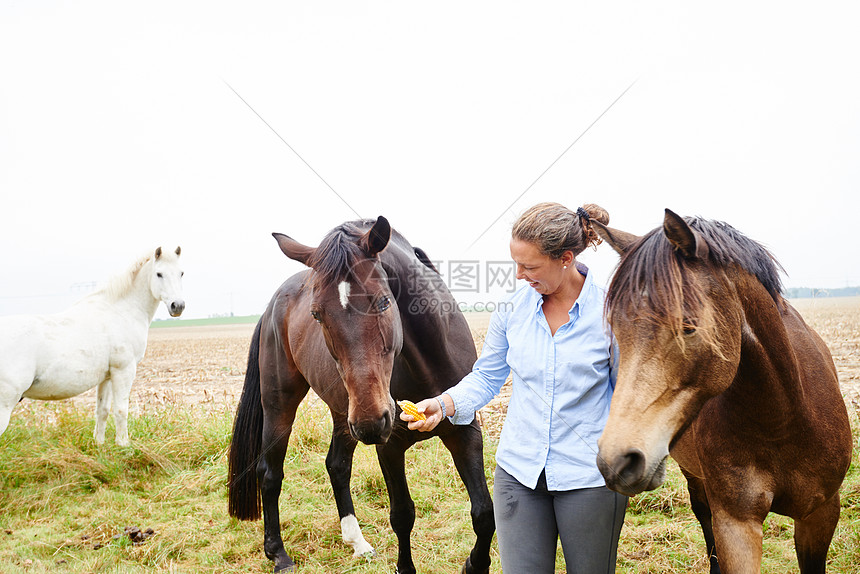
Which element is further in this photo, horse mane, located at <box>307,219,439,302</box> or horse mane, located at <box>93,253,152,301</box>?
horse mane, located at <box>93,253,152,301</box>

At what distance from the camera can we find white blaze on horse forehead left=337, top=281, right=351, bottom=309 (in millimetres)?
2617

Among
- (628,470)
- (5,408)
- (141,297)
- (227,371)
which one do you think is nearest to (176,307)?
(141,297)

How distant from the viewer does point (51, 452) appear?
18.9ft

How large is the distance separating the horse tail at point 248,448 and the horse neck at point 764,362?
3.90 meters

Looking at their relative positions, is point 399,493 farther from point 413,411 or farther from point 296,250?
point 296,250

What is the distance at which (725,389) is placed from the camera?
68.4 inches

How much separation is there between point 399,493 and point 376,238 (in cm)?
164

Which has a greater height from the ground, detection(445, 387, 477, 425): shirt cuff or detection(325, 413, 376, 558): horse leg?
detection(445, 387, 477, 425): shirt cuff

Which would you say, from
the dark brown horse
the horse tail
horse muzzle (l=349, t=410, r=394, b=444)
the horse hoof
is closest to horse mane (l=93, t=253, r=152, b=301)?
the horse tail

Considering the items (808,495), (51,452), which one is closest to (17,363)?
(51,452)

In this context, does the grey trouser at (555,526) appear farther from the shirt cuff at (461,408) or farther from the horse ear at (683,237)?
the horse ear at (683,237)

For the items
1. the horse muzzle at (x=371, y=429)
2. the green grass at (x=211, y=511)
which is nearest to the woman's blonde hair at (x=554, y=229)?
the horse muzzle at (x=371, y=429)

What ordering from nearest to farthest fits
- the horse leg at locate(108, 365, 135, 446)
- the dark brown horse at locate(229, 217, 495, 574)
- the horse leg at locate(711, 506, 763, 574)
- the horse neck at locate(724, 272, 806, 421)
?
the horse neck at locate(724, 272, 806, 421)
the horse leg at locate(711, 506, 763, 574)
the dark brown horse at locate(229, 217, 495, 574)
the horse leg at locate(108, 365, 135, 446)

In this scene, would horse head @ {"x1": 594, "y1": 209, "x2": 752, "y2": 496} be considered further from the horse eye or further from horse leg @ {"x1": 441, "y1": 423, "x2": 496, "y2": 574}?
horse leg @ {"x1": 441, "y1": 423, "x2": 496, "y2": 574}
